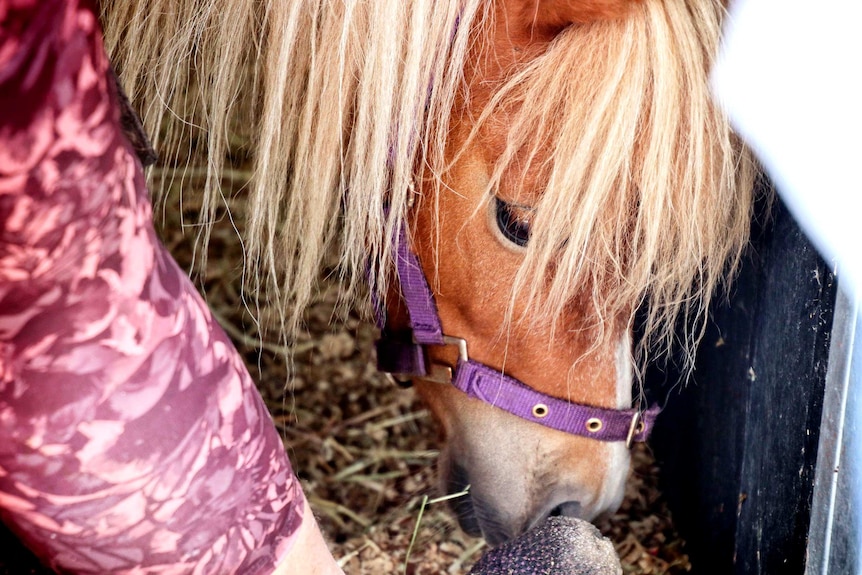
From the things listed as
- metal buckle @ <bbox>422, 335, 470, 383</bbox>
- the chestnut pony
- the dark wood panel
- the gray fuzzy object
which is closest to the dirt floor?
the dark wood panel

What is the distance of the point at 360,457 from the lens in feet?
4.96

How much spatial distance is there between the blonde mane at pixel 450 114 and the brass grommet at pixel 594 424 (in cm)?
15

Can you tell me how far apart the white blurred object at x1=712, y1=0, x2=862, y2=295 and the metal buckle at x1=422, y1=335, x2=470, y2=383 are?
416 mm

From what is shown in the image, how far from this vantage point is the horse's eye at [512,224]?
831mm

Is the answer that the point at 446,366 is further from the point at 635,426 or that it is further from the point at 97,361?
the point at 97,361

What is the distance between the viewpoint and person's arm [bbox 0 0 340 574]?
1.38ft

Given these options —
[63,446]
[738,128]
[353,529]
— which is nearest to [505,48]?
[738,128]

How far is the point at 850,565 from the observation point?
2.22ft

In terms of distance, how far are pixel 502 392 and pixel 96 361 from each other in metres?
0.59

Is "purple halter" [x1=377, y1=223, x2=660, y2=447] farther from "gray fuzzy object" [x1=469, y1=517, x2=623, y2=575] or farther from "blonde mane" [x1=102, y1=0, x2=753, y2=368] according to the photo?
"gray fuzzy object" [x1=469, y1=517, x2=623, y2=575]

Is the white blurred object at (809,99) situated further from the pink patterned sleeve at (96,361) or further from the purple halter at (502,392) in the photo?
the pink patterned sleeve at (96,361)

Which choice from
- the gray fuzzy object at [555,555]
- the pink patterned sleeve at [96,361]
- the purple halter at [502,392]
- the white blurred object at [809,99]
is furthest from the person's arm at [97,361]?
the white blurred object at [809,99]

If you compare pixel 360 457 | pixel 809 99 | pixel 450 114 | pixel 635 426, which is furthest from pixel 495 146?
pixel 360 457

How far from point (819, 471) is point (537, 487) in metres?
0.36
